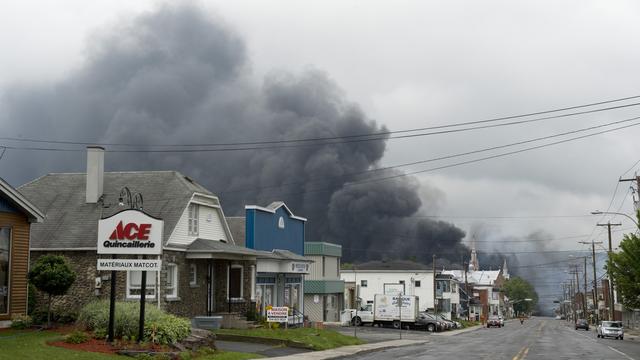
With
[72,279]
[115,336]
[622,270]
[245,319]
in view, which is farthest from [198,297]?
[622,270]

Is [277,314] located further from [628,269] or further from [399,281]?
[399,281]

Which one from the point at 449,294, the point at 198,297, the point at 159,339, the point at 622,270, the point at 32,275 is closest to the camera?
the point at 159,339

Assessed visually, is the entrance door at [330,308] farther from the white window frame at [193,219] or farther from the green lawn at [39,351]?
the green lawn at [39,351]

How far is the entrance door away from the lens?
73500mm

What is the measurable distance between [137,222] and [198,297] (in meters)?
15.7

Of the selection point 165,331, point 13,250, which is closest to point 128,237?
point 165,331

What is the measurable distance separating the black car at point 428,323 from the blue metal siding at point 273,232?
18608 mm

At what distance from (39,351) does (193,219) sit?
1973 cm

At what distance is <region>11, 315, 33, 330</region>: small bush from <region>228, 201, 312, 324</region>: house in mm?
14322

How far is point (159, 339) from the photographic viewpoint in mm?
23969

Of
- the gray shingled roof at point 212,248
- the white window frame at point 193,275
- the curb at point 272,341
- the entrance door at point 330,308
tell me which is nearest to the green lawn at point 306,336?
the curb at point 272,341

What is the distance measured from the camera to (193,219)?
40469 mm

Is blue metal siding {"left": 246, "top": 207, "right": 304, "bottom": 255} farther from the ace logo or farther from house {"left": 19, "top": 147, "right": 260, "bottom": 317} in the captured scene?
the ace logo

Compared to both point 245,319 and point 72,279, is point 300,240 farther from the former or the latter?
point 72,279
